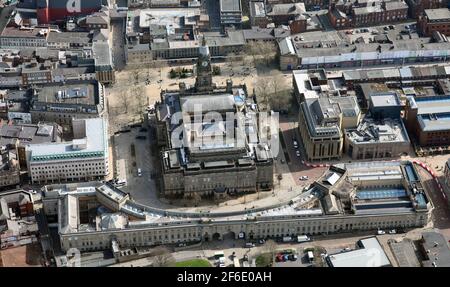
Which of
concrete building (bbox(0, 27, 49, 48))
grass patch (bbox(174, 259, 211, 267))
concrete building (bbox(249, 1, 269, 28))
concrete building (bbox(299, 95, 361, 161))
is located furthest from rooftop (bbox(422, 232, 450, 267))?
concrete building (bbox(0, 27, 49, 48))

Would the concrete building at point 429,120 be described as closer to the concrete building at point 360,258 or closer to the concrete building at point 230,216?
the concrete building at point 230,216

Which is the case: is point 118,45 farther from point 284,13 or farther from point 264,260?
point 264,260

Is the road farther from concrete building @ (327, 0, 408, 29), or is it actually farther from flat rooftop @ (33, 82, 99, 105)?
concrete building @ (327, 0, 408, 29)

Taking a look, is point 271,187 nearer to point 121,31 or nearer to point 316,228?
point 316,228

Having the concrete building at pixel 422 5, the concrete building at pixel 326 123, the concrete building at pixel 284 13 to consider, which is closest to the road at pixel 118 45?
the concrete building at pixel 284 13

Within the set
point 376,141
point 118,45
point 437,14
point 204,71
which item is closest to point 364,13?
point 437,14
